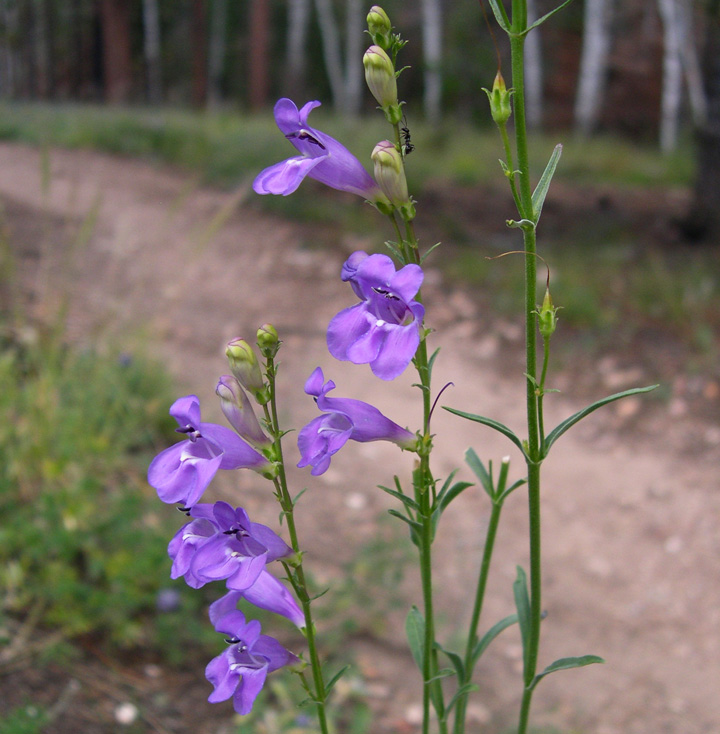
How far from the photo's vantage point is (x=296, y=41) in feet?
60.7

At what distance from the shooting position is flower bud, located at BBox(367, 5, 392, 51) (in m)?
1.16

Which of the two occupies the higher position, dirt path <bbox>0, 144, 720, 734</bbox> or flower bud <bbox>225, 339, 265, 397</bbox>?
flower bud <bbox>225, 339, 265, 397</bbox>

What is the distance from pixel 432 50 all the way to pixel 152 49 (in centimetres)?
613

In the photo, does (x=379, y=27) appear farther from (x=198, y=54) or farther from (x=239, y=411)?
(x=198, y=54)

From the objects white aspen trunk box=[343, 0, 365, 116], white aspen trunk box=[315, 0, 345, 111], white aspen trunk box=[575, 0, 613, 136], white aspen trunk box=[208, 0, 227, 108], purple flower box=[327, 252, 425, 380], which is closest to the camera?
purple flower box=[327, 252, 425, 380]

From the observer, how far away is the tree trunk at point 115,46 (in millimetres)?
12148

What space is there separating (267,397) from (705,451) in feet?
12.9

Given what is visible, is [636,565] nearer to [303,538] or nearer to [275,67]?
[303,538]

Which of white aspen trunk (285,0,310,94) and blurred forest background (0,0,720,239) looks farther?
white aspen trunk (285,0,310,94)

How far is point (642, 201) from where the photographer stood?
8.66 m

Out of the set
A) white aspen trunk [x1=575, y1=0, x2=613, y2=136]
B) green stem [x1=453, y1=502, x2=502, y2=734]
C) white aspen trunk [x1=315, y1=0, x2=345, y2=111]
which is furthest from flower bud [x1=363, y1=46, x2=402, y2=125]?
white aspen trunk [x1=315, y1=0, x2=345, y2=111]

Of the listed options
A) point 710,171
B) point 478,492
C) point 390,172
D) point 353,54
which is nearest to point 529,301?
point 390,172

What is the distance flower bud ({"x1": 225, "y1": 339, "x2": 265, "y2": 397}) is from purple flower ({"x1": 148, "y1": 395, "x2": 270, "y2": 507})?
0.25ft

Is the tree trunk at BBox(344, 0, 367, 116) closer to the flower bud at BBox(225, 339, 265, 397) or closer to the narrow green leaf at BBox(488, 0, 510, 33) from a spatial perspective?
the narrow green leaf at BBox(488, 0, 510, 33)
